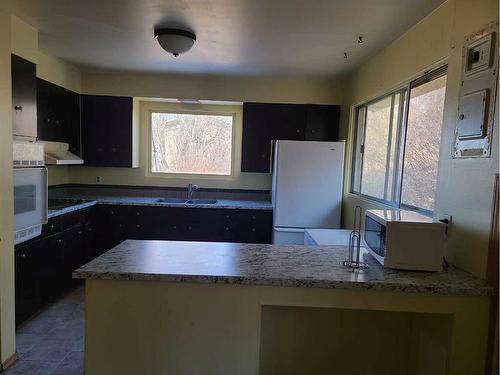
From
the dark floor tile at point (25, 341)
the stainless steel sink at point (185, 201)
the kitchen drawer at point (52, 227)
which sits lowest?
the dark floor tile at point (25, 341)

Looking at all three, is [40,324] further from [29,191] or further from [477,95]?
[477,95]

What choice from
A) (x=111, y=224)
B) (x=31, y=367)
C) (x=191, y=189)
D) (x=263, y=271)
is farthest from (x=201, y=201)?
(x=263, y=271)

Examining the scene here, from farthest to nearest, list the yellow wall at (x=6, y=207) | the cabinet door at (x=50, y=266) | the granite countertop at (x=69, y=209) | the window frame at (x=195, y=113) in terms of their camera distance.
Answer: the window frame at (x=195, y=113) → the granite countertop at (x=69, y=209) → the cabinet door at (x=50, y=266) → the yellow wall at (x=6, y=207)

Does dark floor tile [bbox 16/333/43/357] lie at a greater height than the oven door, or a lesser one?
lesser

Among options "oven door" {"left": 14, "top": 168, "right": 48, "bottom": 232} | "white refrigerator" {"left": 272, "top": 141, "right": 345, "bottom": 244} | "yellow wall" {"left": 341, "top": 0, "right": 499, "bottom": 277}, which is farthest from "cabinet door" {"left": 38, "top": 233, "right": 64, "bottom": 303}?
"yellow wall" {"left": 341, "top": 0, "right": 499, "bottom": 277}

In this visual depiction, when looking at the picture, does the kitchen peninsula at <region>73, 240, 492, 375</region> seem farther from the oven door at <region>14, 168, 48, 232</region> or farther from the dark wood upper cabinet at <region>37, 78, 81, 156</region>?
the dark wood upper cabinet at <region>37, 78, 81, 156</region>

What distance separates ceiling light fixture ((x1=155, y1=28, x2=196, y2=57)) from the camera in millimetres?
2566

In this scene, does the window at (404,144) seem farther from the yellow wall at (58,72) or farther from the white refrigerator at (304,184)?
the yellow wall at (58,72)

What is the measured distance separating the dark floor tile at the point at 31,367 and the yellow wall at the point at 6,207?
0.28 feet

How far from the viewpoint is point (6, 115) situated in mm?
2217

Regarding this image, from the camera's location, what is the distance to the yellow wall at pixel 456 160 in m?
1.58

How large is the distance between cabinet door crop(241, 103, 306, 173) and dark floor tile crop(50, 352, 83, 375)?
263 cm

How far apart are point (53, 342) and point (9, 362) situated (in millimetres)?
314

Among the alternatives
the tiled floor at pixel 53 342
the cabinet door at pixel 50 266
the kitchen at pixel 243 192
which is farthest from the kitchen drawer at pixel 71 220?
the tiled floor at pixel 53 342
